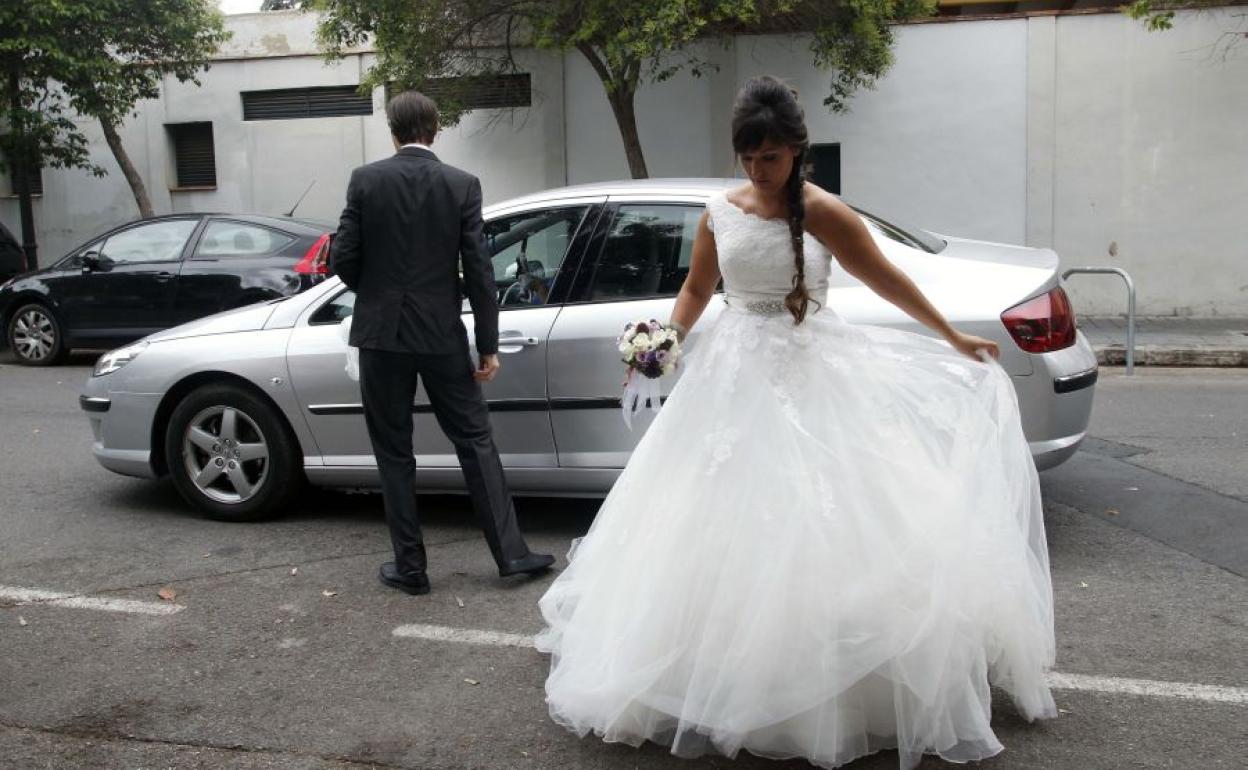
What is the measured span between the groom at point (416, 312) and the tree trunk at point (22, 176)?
1237 centimetres

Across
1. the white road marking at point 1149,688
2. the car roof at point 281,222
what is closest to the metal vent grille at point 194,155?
the car roof at point 281,222

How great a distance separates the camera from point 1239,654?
13.2 feet

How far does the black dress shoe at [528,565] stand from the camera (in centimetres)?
485

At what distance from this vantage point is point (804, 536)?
125 inches

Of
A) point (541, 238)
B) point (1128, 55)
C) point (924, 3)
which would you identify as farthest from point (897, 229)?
point (1128, 55)

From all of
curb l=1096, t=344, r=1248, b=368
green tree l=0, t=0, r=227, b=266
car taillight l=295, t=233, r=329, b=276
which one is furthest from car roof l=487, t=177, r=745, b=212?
green tree l=0, t=0, r=227, b=266

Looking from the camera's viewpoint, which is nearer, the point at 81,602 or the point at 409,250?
the point at 409,250

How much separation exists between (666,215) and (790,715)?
112 inches

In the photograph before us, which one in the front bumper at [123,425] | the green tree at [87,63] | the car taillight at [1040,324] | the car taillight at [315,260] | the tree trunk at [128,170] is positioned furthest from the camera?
the tree trunk at [128,170]

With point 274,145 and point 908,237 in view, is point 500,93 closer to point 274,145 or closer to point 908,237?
point 274,145

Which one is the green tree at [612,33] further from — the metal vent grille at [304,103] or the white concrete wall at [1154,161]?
the white concrete wall at [1154,161]

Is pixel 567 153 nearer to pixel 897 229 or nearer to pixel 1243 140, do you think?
pixel 1243 140

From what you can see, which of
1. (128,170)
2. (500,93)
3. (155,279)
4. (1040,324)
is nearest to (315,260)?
(155,279)

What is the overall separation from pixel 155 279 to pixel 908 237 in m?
8.36
